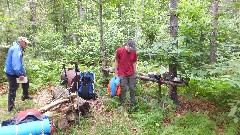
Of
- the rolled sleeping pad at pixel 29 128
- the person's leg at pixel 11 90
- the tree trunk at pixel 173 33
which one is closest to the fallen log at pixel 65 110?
the rolled sleeping pad at pixel 29 128

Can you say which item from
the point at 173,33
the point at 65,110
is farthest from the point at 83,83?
the point at 173,33

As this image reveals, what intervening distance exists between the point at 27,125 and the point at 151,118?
10.9 ft

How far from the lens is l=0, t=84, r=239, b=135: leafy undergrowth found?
6.67 metres

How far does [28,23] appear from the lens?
14.0 metres

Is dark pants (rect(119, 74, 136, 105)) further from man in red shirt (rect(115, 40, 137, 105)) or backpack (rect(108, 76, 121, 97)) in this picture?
backpack (rect(108, 76, 121, 97))

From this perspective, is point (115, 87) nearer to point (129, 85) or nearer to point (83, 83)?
point (129, 85)

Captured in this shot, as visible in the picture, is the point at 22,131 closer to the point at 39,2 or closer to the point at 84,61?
the point at 84,61

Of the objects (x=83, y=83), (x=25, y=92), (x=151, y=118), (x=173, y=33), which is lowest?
(x=151, y=118)

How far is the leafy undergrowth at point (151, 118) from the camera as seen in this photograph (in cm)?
667

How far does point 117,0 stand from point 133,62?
2.55m

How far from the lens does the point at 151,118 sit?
7207 millimetres

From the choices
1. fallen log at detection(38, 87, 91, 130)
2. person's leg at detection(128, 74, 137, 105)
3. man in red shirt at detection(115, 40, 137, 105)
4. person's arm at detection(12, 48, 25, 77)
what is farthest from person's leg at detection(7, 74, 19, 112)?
person's leg at detection(128, 74, 137, 105)

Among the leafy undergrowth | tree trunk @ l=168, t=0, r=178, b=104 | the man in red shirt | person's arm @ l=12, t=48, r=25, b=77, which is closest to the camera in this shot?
the leafy undergrowth

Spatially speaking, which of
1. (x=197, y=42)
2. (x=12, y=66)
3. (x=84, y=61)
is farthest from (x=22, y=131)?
(x=84, y=61)
